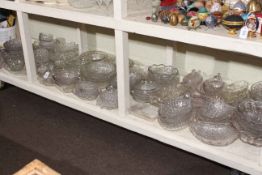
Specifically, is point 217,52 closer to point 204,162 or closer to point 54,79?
point 204,162

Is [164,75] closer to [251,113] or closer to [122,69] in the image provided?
[122,69]

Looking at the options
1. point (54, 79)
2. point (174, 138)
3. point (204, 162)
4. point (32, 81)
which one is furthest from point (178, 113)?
point (32, 81)

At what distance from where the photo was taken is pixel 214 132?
119 cm

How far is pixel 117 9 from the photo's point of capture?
119cm

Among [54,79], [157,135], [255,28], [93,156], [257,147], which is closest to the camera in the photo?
[255,28]

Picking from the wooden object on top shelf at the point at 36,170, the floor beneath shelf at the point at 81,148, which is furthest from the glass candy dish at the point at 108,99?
the wooden object on top shelf at the point at 36,170

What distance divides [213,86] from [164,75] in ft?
0.73

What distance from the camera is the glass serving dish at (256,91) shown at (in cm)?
128

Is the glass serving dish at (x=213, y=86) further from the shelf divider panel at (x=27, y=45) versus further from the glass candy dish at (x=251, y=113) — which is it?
the shelf divider panel at (x=27, y=45)

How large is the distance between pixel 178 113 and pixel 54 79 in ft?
2.24

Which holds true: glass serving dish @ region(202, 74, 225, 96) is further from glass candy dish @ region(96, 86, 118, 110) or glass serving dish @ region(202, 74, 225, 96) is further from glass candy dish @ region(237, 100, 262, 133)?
glass candy dish @ region(96, 86, 118, 110)

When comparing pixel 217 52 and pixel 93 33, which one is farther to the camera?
pixel 93 33

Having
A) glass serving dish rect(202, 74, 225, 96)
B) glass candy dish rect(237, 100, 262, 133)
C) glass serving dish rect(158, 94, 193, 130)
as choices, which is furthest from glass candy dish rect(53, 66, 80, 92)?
glass candy dish rect(237, 100, 262, 133)

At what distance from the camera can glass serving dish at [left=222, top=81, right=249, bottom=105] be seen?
130cm
